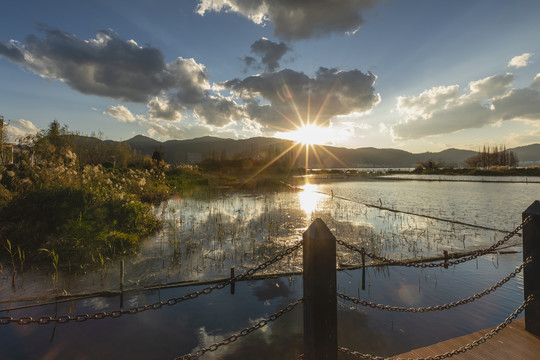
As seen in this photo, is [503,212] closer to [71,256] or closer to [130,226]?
[130,226]

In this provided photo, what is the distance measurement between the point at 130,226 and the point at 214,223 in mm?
3700

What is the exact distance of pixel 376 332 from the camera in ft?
13.9

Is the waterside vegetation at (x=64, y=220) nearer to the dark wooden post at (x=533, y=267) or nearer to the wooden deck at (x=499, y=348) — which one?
the wooden deck at (x=499, y=348)

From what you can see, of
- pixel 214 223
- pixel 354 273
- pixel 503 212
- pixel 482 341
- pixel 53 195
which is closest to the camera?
pixel 482 341

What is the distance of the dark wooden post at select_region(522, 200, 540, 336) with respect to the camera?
11.5 feet

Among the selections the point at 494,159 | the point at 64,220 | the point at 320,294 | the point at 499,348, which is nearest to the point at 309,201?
the point at 64,220

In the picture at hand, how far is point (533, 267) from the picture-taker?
3529 millimetres

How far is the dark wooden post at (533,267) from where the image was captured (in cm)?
351

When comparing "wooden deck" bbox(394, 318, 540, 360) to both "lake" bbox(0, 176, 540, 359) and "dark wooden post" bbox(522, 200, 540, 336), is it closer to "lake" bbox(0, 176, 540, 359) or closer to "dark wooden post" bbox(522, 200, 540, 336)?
"dark wooden post" bbox(522, 200, 540, 336)

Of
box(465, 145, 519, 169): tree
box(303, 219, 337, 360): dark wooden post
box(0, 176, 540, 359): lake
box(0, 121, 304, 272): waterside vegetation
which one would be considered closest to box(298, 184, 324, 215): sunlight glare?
box(0, 176, 540, 359): lake

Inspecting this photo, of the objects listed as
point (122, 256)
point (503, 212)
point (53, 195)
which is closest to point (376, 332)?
point (122, 256)

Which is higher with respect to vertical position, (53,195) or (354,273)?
(53,195)

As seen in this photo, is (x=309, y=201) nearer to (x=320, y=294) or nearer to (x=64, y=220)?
(x=64, y=220)

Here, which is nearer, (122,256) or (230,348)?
(230,348)
